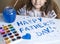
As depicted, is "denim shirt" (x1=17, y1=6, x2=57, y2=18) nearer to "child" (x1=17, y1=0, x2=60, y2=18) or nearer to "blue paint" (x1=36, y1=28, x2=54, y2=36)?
"child" (x1=17, y1=0, x2=60, y2=18)

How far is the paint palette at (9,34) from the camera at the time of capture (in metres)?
0.87

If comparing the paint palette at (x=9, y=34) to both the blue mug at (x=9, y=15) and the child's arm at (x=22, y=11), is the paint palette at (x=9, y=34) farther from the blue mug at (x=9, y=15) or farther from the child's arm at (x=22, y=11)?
the child's arm at (x=22, y=11)

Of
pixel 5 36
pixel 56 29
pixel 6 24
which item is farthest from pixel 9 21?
pixel 56 29

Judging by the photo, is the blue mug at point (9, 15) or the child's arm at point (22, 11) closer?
the blue mug at point (9, 15)

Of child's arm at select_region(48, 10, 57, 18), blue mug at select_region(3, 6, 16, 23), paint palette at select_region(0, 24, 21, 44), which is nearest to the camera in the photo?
paint palette at select_region(0, 24, 21, 44)

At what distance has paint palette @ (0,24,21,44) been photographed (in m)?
0.87

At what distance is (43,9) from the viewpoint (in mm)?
1286

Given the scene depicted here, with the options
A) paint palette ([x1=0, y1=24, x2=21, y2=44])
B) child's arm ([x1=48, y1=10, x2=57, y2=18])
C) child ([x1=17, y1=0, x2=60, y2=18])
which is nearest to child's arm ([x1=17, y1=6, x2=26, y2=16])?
child ([x1=17, y1=0, x2=60, y2=18])

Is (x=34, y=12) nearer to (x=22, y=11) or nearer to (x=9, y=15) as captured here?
(x=22, y=11)

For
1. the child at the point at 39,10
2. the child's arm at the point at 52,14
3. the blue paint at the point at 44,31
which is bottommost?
the blue paint at the point at 44,31

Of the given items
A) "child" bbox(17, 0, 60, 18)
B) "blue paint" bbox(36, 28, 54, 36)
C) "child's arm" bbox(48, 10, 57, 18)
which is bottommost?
"blue paint" bbox(36, 28, 54, 36)

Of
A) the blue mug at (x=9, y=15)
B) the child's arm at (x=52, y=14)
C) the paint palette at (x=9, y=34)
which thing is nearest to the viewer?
the paint palette at (x=9, y=34)

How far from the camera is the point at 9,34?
90 centimetres

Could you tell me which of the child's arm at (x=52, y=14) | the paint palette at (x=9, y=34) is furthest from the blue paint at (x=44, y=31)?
the child's arm at (x=52, y=14)
